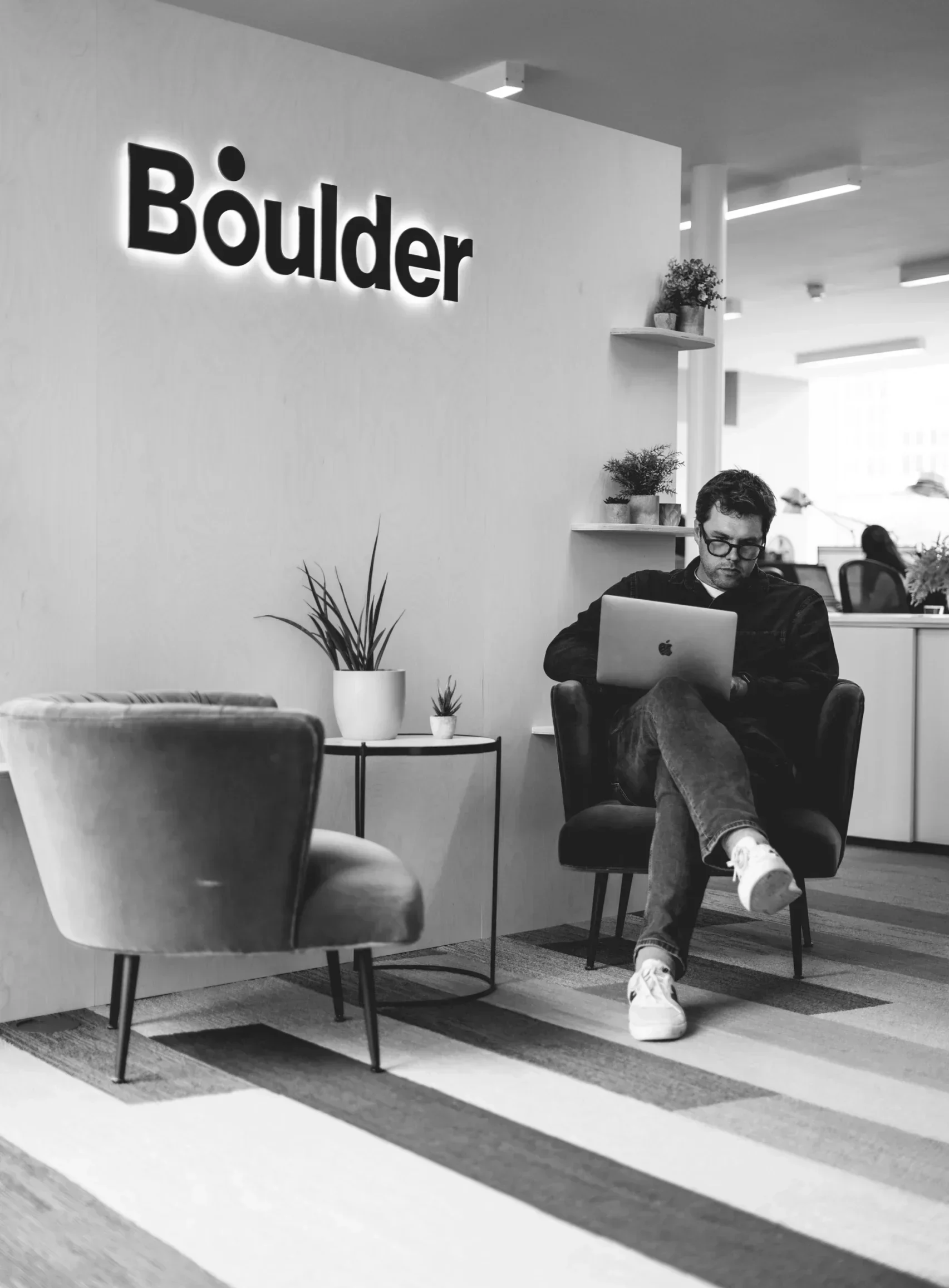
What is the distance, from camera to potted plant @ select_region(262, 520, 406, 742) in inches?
136

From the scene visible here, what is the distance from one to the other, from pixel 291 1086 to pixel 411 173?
7.93ft

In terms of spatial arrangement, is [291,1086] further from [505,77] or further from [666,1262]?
[505,77]

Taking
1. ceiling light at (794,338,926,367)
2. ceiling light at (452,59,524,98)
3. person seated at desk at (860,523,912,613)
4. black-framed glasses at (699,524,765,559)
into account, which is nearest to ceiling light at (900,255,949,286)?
ceiling light at (794,338,926,367)

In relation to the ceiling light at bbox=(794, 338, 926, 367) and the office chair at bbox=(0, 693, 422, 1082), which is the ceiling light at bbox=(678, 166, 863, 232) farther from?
the office chair at bbox=(0, 693, 422, 1082)

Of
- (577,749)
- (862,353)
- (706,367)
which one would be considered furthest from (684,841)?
(862,353)

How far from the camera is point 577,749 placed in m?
3.59

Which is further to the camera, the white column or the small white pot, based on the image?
the white column

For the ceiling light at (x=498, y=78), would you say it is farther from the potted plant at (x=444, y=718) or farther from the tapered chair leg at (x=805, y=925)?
the tapered chair leg at (x=805, y=925)

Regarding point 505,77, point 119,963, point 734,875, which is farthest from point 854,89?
point 119,963

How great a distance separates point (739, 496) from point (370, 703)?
1077 mm

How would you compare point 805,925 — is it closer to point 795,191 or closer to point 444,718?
point 444,718

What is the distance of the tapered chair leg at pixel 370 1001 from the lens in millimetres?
2781

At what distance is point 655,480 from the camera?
437 cm

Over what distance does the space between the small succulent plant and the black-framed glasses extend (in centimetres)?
77
